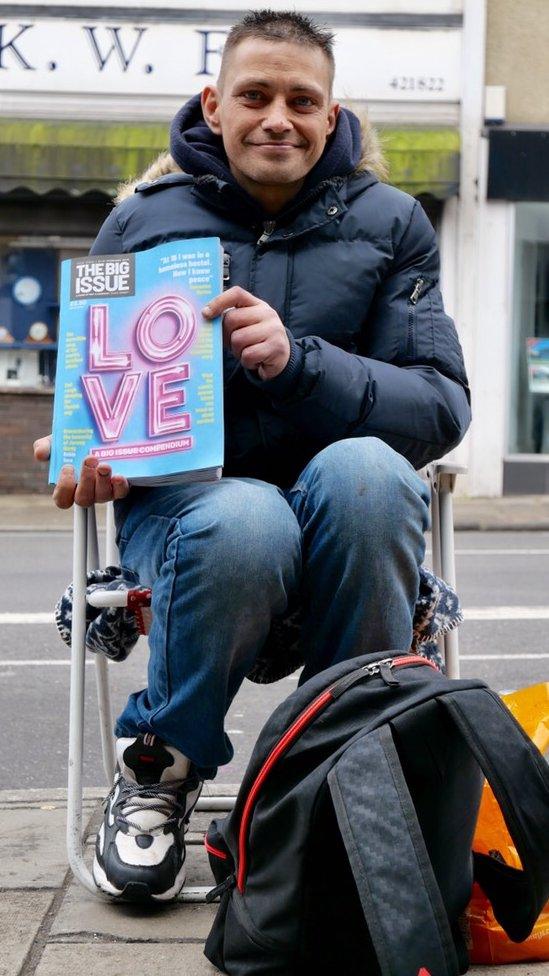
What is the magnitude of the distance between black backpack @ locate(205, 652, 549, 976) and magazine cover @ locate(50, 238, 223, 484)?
510mm

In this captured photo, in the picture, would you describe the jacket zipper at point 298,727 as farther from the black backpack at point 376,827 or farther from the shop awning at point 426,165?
the shop awning at point 426,165

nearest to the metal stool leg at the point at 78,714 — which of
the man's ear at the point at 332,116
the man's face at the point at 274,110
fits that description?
the man's face at the point at 274,110

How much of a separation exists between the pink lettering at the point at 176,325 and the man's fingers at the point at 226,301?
4 centimetres

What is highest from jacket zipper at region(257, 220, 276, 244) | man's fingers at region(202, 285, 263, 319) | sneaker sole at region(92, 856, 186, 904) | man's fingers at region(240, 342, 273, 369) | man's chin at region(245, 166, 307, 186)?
man's chin at region(245, 166, 307, 186)

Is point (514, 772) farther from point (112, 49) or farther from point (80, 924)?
point (112, 49)

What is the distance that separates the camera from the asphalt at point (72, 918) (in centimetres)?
216

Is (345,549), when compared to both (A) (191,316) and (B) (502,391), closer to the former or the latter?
(A) (191,316)

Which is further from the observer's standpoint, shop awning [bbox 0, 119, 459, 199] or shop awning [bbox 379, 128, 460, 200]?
shop awning [bbox 379, 128, 460, 200]

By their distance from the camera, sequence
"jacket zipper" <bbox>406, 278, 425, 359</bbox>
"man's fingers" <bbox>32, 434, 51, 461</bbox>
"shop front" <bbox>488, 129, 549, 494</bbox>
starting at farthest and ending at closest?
"shop front" <bbox>488, 129, 549, 494</bbox>, "jacket zipper" <bbox>406, 278, 425, 359</bbox>, "man's fingers" <bbox>32, 434, 51, 461</bbox>

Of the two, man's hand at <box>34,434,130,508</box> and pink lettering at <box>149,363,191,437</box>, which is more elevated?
pink lettering at <box>149,363,191,437</box>

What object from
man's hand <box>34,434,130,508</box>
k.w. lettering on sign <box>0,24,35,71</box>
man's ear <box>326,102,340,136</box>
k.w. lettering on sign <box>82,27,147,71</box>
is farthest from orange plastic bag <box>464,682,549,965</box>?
k.w. lettering on sign <box>0,24,35,71</box>

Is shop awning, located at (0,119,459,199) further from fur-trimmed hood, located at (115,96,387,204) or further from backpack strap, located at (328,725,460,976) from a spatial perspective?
backpack strap, located at (328,725,460,976)

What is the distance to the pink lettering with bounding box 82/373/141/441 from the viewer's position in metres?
2.41

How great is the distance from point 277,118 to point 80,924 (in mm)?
1460
